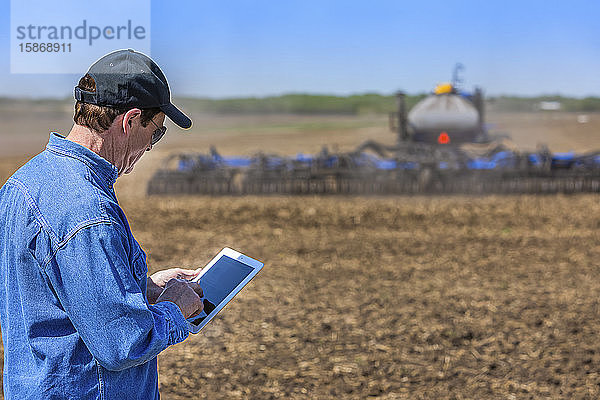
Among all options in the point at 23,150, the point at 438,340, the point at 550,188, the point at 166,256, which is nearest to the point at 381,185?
the point at 550,188

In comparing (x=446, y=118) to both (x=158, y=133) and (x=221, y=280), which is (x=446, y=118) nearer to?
(x=221, y=280)

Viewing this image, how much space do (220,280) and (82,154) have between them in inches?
26.0

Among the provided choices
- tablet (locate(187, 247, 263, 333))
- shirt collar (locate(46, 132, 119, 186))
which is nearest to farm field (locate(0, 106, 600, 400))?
tablet (locate(187, 247, 263, 333))

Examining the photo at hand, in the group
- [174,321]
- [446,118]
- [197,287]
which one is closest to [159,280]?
[197,287]

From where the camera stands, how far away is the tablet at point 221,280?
6.41 feet

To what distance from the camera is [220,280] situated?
208 cm

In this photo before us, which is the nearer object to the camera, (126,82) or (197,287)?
(126,82)

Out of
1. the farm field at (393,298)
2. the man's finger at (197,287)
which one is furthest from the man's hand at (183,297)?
the farm field at (393,298)

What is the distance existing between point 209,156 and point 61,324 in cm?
1140

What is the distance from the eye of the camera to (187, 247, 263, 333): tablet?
1.95 metres

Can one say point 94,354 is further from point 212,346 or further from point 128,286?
point 212,346

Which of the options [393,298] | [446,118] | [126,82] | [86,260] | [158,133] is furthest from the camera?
[446,118]

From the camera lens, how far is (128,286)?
1528mm

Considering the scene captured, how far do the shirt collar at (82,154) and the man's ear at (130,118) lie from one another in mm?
101
